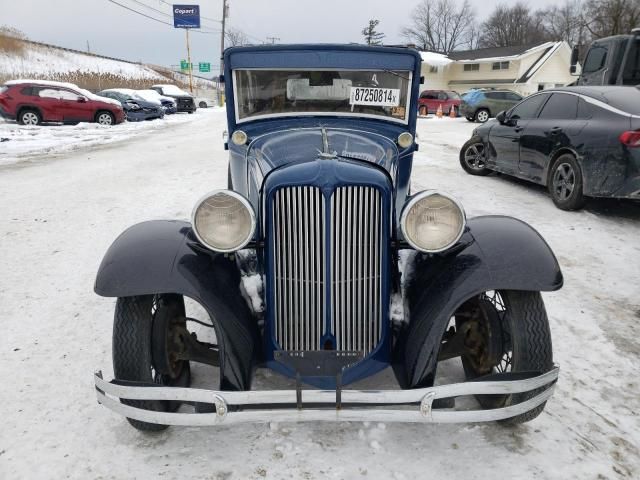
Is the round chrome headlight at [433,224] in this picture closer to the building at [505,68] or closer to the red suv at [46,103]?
the red suv at [46,103]

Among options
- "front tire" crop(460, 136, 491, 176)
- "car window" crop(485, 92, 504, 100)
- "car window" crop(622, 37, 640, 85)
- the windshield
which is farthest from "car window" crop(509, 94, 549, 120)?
"car window" crop(485, 92, 504, 100)

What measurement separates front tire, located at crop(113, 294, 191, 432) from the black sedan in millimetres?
5031

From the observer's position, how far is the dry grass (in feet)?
123

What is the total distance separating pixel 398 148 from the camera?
338 cm

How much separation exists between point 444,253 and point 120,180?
689 centimetres

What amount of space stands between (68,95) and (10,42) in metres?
29.6

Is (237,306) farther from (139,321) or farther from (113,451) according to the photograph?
(113,451)

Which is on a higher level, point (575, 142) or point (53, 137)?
point (575, 142)

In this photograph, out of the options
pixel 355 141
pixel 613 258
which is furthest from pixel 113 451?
pixel 613 258

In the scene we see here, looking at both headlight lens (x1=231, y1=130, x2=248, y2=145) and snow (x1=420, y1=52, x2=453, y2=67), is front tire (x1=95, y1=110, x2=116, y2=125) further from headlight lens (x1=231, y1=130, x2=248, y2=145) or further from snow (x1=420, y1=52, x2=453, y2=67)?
snow (x1=420, y1=52, x2=453, y2=67)

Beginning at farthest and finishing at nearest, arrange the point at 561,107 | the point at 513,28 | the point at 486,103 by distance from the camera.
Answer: the point at 513,28, the point at 486,103, the point at 561,107

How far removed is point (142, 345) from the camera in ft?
6.97

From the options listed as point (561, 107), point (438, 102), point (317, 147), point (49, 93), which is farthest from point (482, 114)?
point (317, 147)

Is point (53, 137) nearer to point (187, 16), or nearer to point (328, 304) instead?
point (328, 304)
